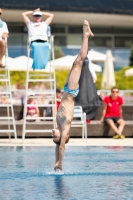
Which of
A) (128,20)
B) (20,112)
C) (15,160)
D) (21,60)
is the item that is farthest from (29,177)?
(128,20)

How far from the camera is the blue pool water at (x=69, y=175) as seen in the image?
7684mm

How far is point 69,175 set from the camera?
31.3ft

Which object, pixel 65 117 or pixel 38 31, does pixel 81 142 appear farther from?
pixel 65 117

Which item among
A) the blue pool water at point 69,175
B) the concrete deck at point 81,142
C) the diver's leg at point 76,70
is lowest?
the concrete deck at point 81,142

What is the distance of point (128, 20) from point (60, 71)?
10.6m

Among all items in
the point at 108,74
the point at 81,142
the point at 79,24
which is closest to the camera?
the point at 81,142

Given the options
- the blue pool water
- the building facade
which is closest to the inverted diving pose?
the blue pool water

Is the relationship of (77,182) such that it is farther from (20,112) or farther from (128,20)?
(128,20)

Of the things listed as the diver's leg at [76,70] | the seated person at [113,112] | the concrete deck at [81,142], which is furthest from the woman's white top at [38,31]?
the diver's leg at [76,70]

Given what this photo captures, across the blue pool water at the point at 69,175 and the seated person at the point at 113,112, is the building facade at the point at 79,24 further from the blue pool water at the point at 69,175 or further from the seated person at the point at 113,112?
the blue pool water at the point at 69,175

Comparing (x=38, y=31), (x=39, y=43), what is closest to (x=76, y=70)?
(x=39, y=43)

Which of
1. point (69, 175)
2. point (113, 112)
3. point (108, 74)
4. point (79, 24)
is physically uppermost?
point (69, 175)

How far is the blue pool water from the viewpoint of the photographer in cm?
768

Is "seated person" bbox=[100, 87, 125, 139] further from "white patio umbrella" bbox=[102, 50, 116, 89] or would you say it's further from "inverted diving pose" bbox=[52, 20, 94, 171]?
"white patio umbrella" bbox=[102, 50, 116, 89]
